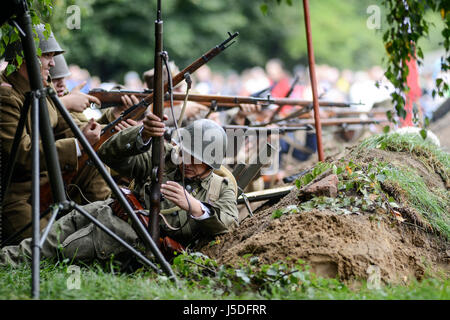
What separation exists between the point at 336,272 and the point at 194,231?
1.46m

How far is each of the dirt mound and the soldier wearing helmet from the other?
5.41 ft

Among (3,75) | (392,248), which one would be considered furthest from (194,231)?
(3,75)

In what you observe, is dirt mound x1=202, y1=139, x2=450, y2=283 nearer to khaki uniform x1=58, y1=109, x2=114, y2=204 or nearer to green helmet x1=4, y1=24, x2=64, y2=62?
khaki uniform x1=58, y1=109, x2=114, y2=204

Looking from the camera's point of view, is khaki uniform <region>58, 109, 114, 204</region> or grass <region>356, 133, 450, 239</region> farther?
khaki uniform <region>58, 109, 114, 204</region>

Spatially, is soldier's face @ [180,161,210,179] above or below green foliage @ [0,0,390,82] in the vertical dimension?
below

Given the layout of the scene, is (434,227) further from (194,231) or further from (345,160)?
(194,231)

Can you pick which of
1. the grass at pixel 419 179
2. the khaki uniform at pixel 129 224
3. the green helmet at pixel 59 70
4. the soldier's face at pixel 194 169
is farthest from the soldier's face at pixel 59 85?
the grass at pixel 419 179

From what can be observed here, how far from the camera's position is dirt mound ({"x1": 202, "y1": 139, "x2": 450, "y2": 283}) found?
14.5ft

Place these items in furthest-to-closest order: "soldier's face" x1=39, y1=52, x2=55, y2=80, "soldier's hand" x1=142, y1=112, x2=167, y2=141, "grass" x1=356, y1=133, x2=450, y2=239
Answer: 1. "soldier's face" x1=39, y1=52, x2=55, y2=80
2. "grass" x1=356, y1=133, x2=450, y2=239
3. "soldier's hand" x1=142, y1=112, x2=167, y2=141

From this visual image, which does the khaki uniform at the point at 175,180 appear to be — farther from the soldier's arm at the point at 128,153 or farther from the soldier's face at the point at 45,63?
the soldier's face at the point at 45,63

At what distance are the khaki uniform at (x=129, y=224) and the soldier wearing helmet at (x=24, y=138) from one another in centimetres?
56

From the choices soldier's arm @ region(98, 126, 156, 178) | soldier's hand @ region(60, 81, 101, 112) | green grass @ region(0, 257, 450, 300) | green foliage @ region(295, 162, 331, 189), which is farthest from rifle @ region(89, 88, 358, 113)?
green grass @ region(0, 257, 450, 300)

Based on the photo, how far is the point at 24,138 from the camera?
5430 mm

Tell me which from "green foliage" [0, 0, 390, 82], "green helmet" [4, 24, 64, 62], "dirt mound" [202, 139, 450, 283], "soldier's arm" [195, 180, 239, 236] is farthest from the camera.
Result: "green foliage" [0, 0, 390, 82]
